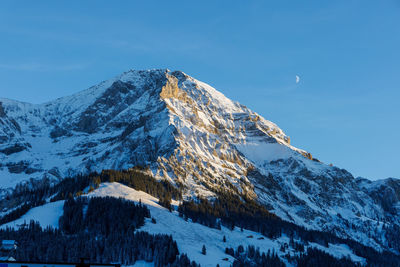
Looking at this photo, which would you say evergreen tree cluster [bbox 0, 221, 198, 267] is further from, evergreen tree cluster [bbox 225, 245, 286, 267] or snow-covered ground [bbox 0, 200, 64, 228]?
evergreen tree cluster [bbox 225, 245, 286, 267]

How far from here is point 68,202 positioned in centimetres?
19812

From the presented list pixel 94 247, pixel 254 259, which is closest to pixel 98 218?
pixel 94 247

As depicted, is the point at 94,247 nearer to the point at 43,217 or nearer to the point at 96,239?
the point at 96,239

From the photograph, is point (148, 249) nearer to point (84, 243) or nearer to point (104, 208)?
point (84, 243)

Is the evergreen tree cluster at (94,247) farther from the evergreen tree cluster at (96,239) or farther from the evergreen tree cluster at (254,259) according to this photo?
→ the evergreen tree cluster at (254,259)

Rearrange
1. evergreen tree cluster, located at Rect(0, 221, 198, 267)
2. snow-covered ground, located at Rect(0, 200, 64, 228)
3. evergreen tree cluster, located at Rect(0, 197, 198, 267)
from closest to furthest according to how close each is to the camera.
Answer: evergreen tree cluster, located at Rect(0, 221, 198, 267), evergreen tree cluster, located at Rect(0, 197, 198, 267), snow-covered ground, located at Rect(0, 200, 64, 228)

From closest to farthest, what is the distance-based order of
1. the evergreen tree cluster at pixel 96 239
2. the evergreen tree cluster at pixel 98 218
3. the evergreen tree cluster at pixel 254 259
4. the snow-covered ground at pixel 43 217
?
the evergreen tree cluster at pixel 96 239 < the evergreen tree cluster at pixel 98 218 < the snow-covered ground at pixel 43 217 < the evergreen tree cluster at pixel 254 259

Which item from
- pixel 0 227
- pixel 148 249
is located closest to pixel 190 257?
pixel 148 249

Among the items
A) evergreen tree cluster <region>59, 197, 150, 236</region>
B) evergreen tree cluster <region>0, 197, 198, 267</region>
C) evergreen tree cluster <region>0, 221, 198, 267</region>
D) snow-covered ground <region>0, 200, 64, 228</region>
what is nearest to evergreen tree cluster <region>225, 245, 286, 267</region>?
evergreen tree cluster <region>0, 197, 198, 267</region>

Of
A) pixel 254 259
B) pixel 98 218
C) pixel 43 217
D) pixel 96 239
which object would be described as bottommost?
pixel 254 259

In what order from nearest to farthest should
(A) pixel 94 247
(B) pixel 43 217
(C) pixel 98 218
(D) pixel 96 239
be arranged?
1. (A) pixel 94 247
2. (D) pixel 96 239
3. (C) pixel 98 218
4. (B) pixel 43 217

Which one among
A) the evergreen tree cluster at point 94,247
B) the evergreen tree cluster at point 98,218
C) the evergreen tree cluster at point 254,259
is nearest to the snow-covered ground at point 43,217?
the evergreen tree cluster at point 98,218

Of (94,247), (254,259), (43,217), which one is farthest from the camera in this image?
(254,259)

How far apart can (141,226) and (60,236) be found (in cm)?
3522
